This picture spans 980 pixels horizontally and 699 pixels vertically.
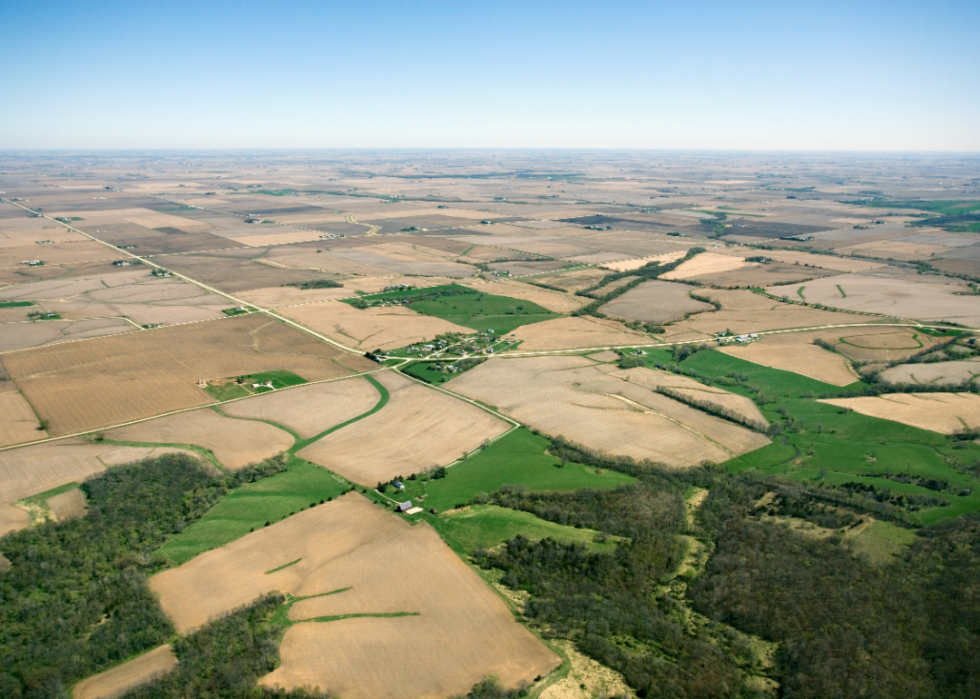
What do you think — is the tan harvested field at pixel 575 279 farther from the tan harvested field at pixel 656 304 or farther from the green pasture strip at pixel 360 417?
the green pasture strip at pixel 360 417

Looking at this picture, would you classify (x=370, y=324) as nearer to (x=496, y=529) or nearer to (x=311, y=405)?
(x=311, y=405)

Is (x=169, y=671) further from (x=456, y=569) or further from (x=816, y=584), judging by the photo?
(x=816, y=584)

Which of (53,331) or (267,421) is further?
(53,331)

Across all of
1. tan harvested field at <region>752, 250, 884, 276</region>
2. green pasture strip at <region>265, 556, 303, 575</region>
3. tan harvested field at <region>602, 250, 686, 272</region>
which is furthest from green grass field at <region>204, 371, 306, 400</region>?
tan harvested field at <region>752, 250, 884, 276</region>

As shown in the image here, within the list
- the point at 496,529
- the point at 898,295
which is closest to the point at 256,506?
the point at 496,529

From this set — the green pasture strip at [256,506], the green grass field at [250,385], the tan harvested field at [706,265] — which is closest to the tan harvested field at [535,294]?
the tan harvested field at [706,265]

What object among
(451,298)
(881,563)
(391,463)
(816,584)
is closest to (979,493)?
(881,563)
